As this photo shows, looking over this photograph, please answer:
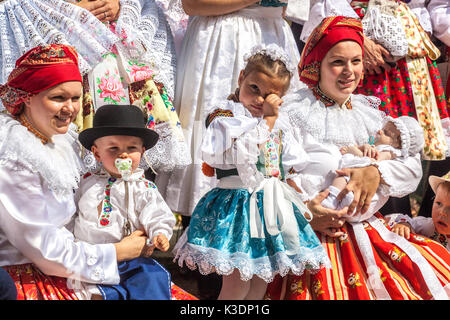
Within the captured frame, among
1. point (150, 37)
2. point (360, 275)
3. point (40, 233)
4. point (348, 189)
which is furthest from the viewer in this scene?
point (150, 37)

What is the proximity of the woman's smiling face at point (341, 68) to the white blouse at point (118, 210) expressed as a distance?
1182 mm

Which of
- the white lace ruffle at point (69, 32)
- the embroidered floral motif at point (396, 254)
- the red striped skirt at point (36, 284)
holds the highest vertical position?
the white lace ruffle at point (69, 32)

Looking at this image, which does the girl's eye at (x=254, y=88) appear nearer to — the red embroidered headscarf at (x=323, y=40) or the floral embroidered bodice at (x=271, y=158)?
the floral embroidered bodice at (x=271, y=158)

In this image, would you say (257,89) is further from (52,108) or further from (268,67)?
(52,108)

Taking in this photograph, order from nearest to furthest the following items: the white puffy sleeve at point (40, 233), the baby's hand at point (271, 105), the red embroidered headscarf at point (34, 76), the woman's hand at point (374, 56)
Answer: the white puffy sleeve at point (40, 233)
the red embroidered headscarf at point (34, 76)
the baby's hand at point (271, 105)
the woman's hand at point (374, 56)

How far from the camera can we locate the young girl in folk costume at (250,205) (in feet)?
8.21

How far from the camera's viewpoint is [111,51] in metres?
3.08

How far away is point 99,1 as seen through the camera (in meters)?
3.16

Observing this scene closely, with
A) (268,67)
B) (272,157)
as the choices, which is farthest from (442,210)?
(268,67)

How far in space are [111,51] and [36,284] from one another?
1387 millimetres

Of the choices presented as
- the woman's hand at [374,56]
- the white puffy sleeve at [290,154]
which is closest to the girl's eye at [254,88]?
the white puffy sleeve at [290,154]
